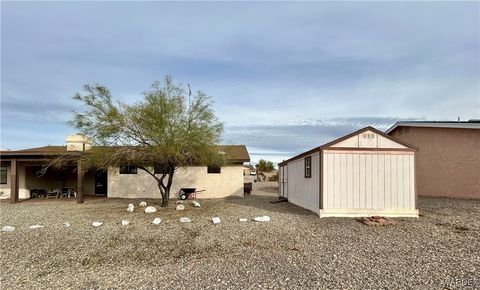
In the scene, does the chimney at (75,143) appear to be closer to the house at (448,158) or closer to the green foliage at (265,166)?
the house at (448,158)

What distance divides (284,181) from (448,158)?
8244mm

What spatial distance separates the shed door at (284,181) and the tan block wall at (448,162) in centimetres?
693

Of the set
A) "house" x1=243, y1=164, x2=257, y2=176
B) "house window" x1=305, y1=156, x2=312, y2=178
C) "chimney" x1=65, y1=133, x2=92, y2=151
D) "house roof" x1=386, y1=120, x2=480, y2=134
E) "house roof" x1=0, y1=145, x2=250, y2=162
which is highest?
"house roof" x1=386, y1=120, x2=480, y2=134

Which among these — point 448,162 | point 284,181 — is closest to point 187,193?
point 284,181

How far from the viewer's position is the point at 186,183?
69.9 feet

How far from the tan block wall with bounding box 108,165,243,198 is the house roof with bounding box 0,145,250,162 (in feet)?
2.55

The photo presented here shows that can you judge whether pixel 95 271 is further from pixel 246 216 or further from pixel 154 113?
pixel 154 113

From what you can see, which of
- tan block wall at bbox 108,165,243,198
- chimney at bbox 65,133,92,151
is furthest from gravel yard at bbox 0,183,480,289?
tan block wall at bbox 108,165,243,198

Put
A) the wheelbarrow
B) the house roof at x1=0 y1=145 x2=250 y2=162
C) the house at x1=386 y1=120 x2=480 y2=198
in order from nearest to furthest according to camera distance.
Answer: the house at x1=386 y1=120 x2=480 y2=198 → the house roof at x1=0 y1=145 x2=250 y2=162 → the wheelbarrow

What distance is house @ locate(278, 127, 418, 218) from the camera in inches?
485

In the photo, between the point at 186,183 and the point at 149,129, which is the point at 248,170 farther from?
the point at 149,129

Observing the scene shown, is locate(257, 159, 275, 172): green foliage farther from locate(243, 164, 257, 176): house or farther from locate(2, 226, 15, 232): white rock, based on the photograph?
locate(2, 226, 15, 232): white rock

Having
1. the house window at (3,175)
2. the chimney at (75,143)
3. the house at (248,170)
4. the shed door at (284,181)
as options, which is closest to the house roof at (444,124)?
the shed door at (284,181)

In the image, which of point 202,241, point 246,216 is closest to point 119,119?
point 246,216
